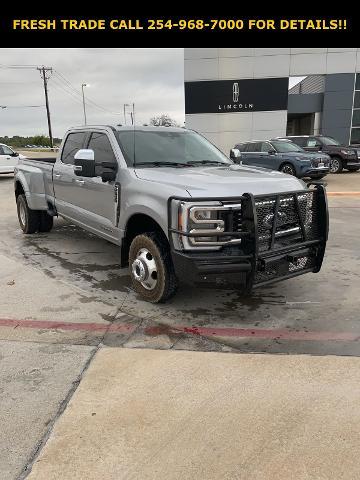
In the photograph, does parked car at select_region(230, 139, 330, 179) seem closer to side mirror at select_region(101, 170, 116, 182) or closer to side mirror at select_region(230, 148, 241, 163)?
side mirror at select_region(230, 148, 241, 163)

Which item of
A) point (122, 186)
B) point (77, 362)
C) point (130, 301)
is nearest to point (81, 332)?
point (77, 362)

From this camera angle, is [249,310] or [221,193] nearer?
[221,193]

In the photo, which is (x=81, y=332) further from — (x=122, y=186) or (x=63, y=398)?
(x=122, y=186)

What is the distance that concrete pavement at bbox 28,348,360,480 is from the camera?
2.23 meters

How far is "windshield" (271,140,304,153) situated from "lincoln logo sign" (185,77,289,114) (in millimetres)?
10248

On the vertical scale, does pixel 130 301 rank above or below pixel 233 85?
below

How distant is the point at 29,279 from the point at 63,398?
2734mm

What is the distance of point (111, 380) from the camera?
303cm

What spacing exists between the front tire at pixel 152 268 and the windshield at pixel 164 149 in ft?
3.22

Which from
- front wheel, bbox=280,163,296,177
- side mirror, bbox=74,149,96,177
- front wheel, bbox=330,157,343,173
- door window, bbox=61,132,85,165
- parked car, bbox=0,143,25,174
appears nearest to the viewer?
side mirror, bbox=74,149,96,177

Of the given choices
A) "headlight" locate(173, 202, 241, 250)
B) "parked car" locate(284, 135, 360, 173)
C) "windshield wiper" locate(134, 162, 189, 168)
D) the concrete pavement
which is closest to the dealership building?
"parked car" locate(284, 135, 360, 173)

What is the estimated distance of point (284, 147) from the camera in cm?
1521

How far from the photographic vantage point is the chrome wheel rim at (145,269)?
13.9ft

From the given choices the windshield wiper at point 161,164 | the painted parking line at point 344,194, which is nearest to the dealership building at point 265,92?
the painted parking line at point 344,194
